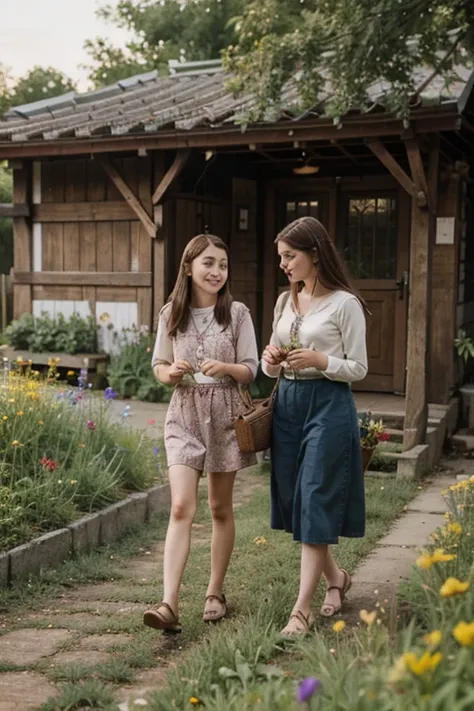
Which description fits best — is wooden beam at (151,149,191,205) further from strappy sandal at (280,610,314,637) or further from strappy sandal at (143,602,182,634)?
strappy sandal at (280,610,314,637)

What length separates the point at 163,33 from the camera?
28.4 metres

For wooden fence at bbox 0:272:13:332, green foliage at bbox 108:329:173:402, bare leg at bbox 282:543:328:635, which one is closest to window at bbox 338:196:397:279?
green foliage at bbox 108:329:173:402

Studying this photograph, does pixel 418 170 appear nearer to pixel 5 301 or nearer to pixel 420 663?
pixel 420 663

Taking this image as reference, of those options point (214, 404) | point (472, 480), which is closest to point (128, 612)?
point (214, 404)

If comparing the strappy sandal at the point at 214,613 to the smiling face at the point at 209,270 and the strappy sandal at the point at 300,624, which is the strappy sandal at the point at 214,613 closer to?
the strappy sandal at the point at 300,624

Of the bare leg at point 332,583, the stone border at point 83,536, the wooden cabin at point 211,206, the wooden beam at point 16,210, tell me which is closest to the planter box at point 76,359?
the wooden cabin at point 211,206

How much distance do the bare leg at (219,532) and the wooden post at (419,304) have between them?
4.62 meters

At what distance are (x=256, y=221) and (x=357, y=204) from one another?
1.34 metres

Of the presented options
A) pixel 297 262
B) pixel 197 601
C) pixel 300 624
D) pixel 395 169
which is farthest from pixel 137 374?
pixel 300 624

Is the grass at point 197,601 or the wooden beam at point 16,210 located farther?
the wooden beam at point 16,210

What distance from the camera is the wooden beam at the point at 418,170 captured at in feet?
29.2

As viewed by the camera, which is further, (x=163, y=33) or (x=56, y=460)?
(x=163, y=33)

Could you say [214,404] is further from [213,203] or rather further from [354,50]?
[213,203]

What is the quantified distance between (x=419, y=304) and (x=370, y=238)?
115 inches
